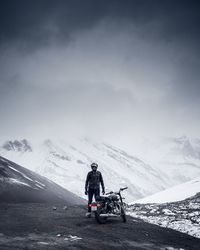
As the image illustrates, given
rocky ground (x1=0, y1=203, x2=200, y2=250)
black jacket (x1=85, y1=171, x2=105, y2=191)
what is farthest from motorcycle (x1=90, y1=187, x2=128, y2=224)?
black jacket (x1=85, y1=171, x2=105, y2=191)

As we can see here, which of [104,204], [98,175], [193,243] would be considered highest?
[98,175]

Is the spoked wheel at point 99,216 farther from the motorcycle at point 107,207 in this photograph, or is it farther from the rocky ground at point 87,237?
the rocky ground at point 87,237

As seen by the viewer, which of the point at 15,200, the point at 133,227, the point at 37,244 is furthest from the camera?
the point at 15,200

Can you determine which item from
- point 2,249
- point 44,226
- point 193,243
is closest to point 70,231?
point 44,226

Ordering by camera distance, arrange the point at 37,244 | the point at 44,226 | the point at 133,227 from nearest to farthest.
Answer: the point at 37,244 < the point at 44,226 < the point at 133,227

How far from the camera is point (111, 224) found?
1268 centimetres

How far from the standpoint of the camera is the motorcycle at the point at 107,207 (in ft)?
41.3

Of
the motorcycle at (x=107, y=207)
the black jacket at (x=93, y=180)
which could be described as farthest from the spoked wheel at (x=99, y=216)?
the black jacket at (x=93, y=180)

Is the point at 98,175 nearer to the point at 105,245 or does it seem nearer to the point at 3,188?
the point at 105,245

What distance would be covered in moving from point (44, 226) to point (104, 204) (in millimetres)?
2882

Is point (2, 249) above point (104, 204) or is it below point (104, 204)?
below

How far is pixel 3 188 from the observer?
156ft

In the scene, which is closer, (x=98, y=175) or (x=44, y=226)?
(x=44, y=226)

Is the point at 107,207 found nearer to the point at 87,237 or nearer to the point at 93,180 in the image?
the point at 93,180
